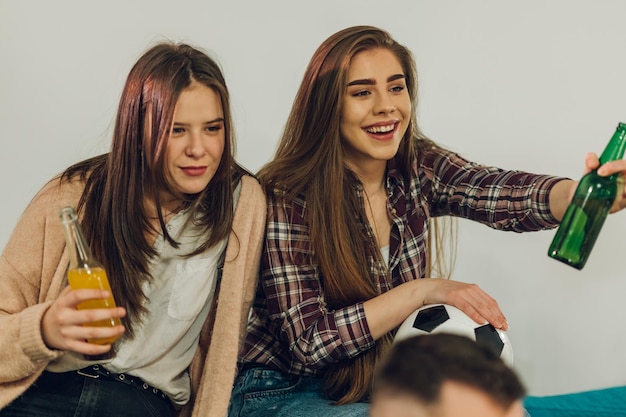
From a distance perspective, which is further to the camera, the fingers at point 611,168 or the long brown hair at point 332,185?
the long brown hair at point 332,185

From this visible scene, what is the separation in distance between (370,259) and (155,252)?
0.43 m

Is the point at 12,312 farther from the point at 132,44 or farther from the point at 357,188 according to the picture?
the point at 132,44

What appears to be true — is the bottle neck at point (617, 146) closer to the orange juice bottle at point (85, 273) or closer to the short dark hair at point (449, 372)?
the short dark hair at point (449, 372)

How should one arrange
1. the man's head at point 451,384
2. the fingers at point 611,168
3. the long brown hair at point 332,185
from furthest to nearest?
1. the long brown hair at point 332,185
2. the fingers at point 611,168
3. the man's head at point 451,384

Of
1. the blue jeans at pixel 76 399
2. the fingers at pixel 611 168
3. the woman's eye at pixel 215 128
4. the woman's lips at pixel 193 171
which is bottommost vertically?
the blue jeans at pixel 76 399

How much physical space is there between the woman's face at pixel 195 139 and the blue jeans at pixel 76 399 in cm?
37

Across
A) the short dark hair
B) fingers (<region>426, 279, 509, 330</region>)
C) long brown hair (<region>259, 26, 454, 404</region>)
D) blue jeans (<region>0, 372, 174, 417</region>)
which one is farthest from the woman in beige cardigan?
the short dark hair

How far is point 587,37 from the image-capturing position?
2.49 metres

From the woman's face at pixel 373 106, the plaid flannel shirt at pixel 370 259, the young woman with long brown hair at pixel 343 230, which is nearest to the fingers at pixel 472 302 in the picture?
the young woman with long brown hair at pixel 343 230

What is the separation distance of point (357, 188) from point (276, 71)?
632 mm

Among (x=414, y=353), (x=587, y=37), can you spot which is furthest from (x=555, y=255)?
(x=587, y=37)

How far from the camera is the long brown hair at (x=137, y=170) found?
1.69 meters

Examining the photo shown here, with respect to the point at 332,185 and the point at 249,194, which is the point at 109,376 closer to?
the point at 249,194

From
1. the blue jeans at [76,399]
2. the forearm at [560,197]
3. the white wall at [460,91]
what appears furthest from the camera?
the white wall at [460,91]
